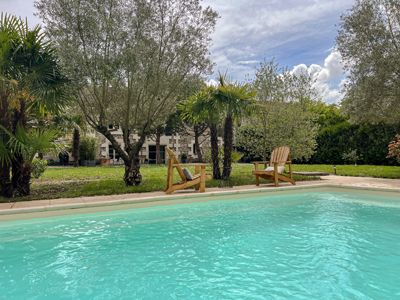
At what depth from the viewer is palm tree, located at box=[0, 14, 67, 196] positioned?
839 cm

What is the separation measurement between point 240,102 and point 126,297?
9.14 meters

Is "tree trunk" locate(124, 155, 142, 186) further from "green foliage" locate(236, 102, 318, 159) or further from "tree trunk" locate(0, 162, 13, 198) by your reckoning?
"green foliage" locate(236, 102, 318, 159)

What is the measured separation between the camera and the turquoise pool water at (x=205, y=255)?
3646 millimetres

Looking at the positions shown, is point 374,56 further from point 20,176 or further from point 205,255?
point 20,176

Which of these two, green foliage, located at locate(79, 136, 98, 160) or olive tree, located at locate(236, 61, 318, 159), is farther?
green foliage, located at locate(79, 136, 98, 160)

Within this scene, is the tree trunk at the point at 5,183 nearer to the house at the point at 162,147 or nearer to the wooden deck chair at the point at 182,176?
the wooden deck chair at the point at 182,176

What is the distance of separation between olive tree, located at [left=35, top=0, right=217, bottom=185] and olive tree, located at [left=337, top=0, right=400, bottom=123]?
6564 millimetres

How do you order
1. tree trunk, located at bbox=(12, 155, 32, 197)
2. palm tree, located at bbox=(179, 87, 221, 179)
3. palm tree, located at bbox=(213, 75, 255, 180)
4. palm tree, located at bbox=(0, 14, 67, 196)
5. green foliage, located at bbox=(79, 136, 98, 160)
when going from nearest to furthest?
palm tree, located at bbox=(0, 14, 67, 196)
tree trunk, located at bbox=(12, 155, 32, 197)
palm tree, located at bbox=(213, 75, 255, 180)
palm tree, located at bbox=(179, 87, 221, 179)
green foliage, located at bbox=(79, 136, 98, 160)

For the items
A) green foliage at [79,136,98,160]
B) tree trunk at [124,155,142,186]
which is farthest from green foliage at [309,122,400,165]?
green foliage at [79,136,98,160]

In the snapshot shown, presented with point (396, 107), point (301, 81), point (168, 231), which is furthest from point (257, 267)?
point (301, 81)

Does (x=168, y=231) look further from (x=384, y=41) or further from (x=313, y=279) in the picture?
(x=384, y=41)

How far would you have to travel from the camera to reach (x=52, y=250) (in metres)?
5.22

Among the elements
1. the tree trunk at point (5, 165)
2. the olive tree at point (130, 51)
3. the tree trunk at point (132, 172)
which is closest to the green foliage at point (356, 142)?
the olive tree at point (130, 51)

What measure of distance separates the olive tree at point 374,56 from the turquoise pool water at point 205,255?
23.2ft
